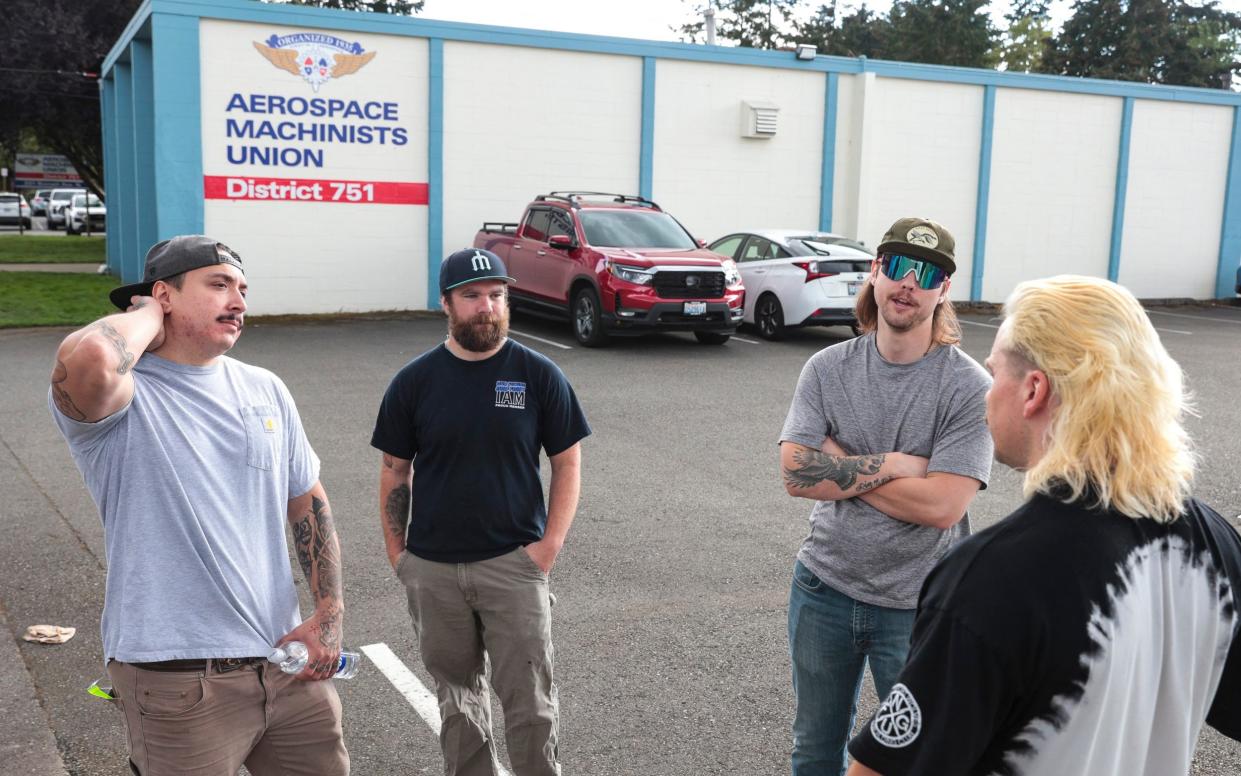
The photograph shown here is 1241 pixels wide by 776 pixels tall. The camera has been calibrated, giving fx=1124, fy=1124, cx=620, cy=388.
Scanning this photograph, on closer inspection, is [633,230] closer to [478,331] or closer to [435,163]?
[435,163]

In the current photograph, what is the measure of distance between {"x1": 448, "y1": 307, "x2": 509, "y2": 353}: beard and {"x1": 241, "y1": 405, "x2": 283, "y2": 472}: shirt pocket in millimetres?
808

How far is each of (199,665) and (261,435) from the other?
599 mm

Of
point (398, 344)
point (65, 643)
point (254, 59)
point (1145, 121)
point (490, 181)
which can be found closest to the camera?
point (65, 643)

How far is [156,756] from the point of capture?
2.79 m

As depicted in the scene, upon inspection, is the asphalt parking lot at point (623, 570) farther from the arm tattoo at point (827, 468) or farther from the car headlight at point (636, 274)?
the car headlight at point (636, 274)

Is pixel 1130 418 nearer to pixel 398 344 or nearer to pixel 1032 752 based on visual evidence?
pixel 1032 752

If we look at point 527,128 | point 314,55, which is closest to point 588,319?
point 527,128

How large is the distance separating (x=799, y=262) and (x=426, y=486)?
12.7 m

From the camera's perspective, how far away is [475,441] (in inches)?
142

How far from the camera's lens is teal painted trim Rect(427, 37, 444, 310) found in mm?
19172

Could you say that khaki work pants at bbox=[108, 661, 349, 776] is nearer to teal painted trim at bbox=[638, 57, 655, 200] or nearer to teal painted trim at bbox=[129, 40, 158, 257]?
teal painted trim at bbox=[638, 57, 655, 200]

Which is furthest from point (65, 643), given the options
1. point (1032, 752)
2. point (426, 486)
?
point (1032, 752)

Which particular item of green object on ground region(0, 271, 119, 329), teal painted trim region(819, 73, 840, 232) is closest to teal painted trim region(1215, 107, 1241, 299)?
teal painted trim region(819, 73, 840, 232)

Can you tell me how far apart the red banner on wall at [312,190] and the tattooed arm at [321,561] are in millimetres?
16084
